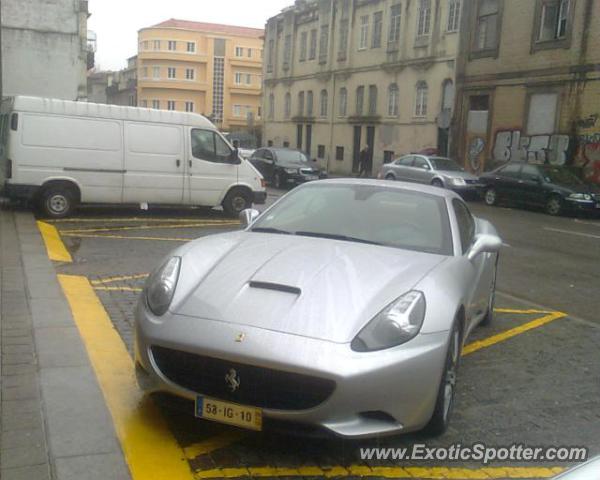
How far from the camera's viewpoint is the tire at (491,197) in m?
21.8

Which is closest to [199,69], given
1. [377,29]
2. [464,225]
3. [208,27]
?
[208,27]

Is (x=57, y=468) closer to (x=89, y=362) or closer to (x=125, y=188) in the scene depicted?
(x=89, y=362)

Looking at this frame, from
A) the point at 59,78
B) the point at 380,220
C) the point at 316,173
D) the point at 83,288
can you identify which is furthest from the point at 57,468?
the point at 59,78

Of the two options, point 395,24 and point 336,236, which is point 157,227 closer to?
point 336,236

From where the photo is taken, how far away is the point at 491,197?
21.9m

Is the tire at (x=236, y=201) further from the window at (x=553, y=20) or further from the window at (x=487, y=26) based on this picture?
the window at (x=487, y=26)

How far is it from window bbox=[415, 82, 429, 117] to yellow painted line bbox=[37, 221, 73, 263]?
25357mm

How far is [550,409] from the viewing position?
4.35 m

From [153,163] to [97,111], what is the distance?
1.38 metres

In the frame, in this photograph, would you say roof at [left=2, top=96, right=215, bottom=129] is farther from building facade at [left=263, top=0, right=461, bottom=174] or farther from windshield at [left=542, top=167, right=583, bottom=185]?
building facade at [left=263, top=0, right=461, bottom=174]

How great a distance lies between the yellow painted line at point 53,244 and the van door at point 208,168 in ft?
10.0

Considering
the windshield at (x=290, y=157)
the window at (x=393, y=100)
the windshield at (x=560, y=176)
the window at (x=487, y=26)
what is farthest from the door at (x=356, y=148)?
the windshield at (x=560, y=176)

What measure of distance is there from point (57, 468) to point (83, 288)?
378 centimetres

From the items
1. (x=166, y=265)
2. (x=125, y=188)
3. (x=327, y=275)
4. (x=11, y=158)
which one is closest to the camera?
(x=327, y=275)
